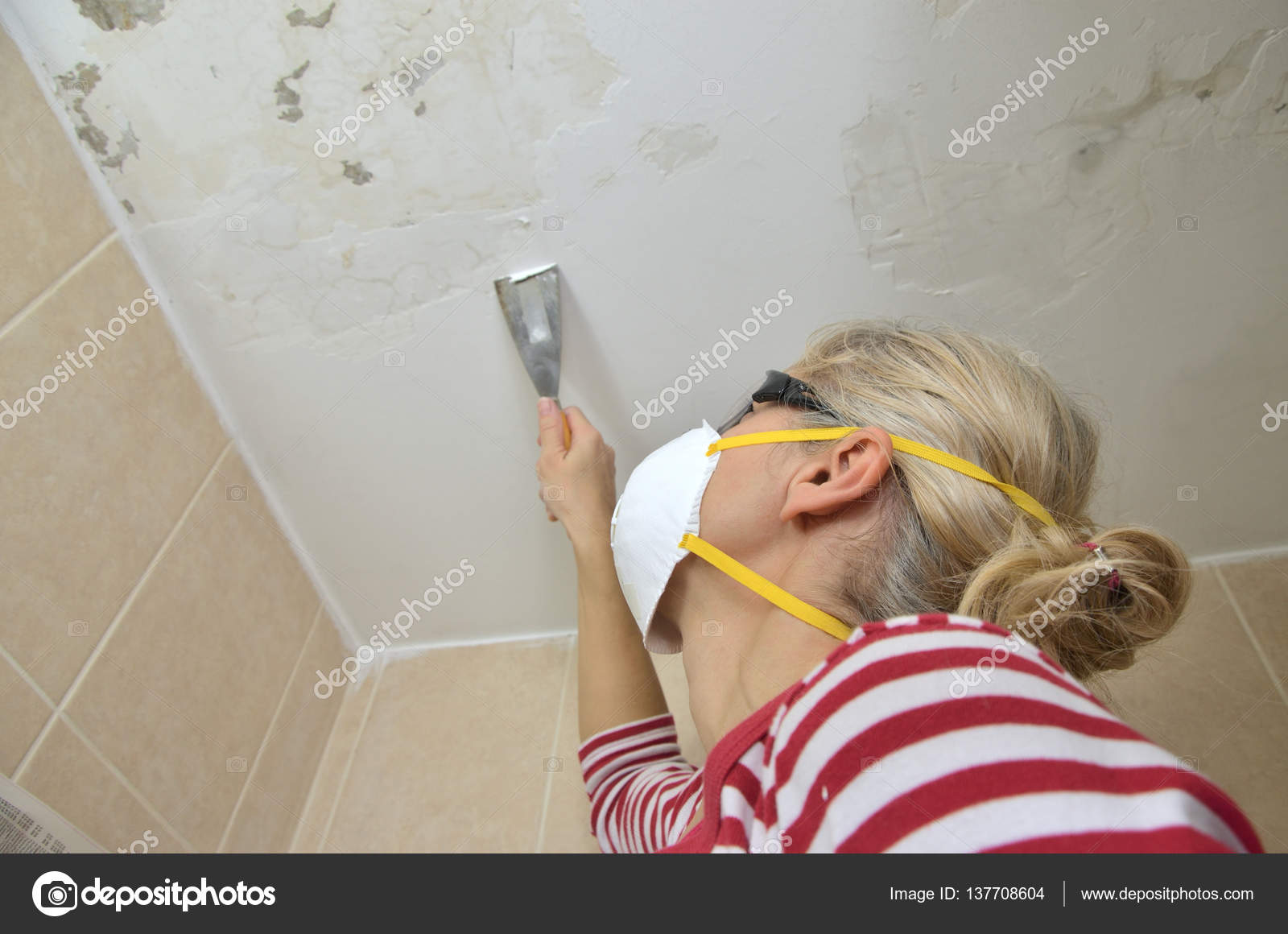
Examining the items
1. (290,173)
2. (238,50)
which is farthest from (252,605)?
(238,50)

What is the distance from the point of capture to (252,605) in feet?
3.67

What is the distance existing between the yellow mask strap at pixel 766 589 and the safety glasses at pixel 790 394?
0.51ft

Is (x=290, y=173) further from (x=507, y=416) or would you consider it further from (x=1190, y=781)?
(x=1190, y=781)

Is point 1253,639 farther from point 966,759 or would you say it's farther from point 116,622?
point 116,622

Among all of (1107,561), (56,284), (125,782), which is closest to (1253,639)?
(1107,561)

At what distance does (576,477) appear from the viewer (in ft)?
3.25

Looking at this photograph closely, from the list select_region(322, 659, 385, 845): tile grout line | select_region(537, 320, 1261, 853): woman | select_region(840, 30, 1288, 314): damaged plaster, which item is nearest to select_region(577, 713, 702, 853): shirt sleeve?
select_region(537, 320, 1261, 853): woman

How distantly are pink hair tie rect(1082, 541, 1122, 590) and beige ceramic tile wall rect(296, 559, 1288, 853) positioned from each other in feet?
1.66

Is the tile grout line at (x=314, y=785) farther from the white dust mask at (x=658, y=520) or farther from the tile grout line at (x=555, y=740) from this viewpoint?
the white dust mask at (x=658, y=520)

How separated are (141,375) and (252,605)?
0.33 metres

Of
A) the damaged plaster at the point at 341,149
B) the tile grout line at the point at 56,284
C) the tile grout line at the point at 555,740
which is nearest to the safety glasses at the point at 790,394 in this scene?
the damaged plaster at the point at 341,149

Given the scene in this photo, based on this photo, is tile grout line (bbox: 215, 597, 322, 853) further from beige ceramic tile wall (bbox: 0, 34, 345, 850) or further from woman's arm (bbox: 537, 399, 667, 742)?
woman's arm (bbox: 537, 399, 667, 742)

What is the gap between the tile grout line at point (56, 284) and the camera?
2.66 feet

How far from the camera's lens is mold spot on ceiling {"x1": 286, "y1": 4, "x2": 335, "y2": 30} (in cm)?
81
